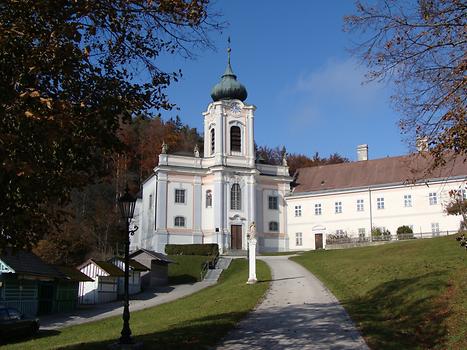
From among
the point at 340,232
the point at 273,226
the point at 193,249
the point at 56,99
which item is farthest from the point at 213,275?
the point at 56,99

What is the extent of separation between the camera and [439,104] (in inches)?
365

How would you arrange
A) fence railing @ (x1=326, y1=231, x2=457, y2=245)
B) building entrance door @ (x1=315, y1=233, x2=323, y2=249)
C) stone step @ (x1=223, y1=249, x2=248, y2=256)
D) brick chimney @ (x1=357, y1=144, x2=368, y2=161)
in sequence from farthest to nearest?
brick chimney @ (x1=357, y1=144, x2=368, y2=161) → building entrance door @ (x1=315, y1=233, x2=323, y2=249) → stone step @ (x1=223, y1=249, x2=248, y2=256) → fence railing @ (x1=326, y1=231, x2=457, y2=245)

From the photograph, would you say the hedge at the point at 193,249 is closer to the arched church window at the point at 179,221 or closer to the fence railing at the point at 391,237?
the arched church window at the point at 179,221

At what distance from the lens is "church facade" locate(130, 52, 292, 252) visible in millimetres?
53156

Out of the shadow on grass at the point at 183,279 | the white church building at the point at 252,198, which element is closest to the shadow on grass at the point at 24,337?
the shadow on grass at the point at 183,279

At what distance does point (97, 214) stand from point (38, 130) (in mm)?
51627

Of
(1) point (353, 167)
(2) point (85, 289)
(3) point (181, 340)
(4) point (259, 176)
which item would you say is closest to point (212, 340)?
(3) point (181, 340)

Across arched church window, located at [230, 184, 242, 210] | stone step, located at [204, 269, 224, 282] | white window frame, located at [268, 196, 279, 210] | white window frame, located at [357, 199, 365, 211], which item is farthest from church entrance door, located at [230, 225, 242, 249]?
stone step, located at [204, 269, 224, 282]

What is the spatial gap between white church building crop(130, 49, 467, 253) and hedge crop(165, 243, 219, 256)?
2.87 metres

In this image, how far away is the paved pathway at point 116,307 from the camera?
2409 cm

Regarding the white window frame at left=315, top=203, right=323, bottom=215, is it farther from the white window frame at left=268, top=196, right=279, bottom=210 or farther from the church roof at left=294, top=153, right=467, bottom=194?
the white window frame at left=268, top=196, right=279, bottom=210

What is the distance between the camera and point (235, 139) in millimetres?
55750

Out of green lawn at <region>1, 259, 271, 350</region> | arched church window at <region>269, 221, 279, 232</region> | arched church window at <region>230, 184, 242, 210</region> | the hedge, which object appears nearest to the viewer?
green lawn at <region>1, 259, 271, 350</region>

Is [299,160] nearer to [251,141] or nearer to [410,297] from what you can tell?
[251,141]
